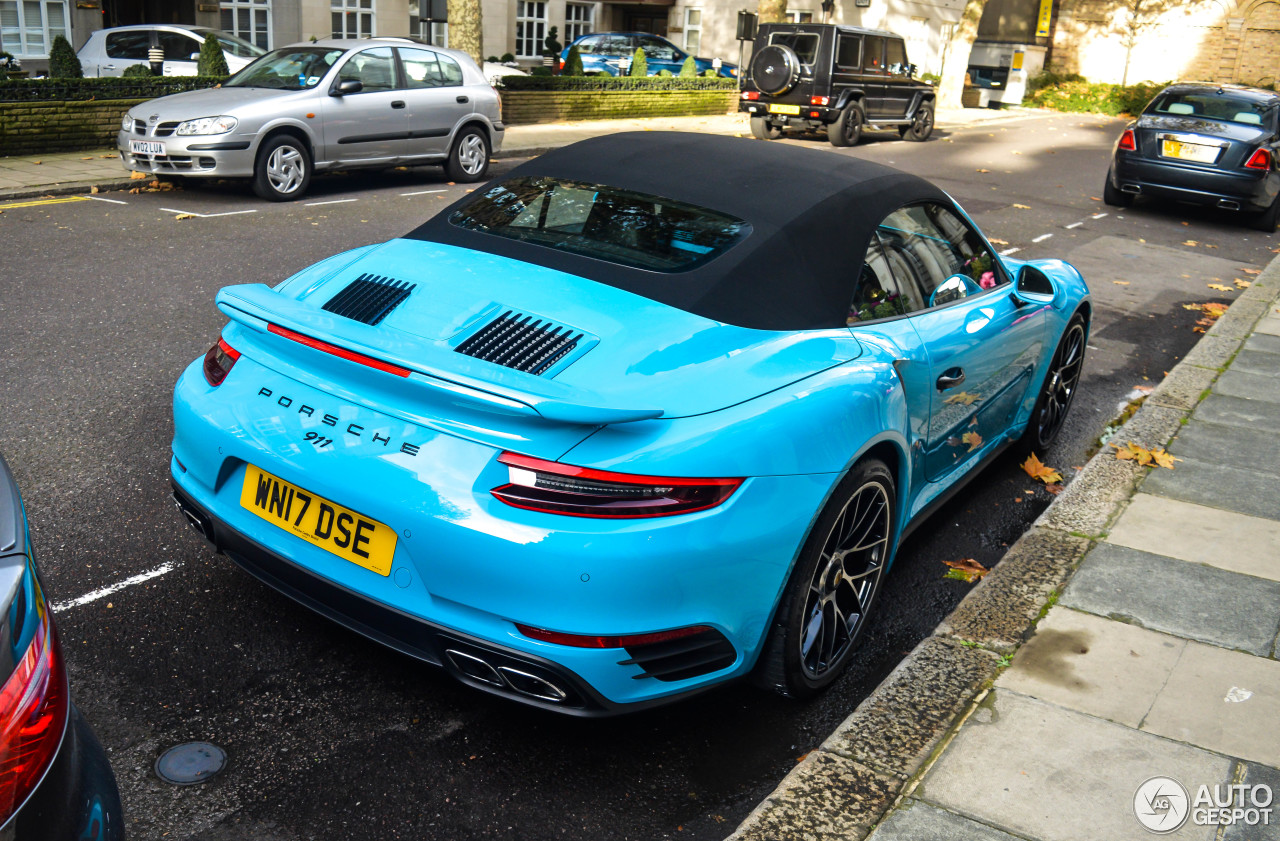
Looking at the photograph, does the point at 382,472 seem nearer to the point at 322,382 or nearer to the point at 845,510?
the point at 322,382

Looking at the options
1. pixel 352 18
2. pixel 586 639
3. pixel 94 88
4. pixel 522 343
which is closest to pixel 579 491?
pixel 586 639

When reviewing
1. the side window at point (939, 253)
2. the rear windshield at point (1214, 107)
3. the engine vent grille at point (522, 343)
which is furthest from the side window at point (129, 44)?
the engine vent grille at point (522, 343)

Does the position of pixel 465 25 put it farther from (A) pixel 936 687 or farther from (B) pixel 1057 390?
(A) pixel 936 687

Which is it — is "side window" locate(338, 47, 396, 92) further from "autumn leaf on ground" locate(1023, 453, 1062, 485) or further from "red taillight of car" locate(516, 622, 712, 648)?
"red taillight of car" locate(516, 622, 712, 648)

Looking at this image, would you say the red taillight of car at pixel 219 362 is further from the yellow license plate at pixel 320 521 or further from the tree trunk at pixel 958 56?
the tree trunk at pixel 958 56

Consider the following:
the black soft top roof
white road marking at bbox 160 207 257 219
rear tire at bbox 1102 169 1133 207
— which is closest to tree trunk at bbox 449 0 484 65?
white road marking at bbox 160 207 257 219

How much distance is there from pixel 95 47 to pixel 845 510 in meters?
20.2

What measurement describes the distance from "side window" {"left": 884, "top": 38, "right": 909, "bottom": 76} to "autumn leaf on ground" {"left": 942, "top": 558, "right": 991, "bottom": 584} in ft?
64.7

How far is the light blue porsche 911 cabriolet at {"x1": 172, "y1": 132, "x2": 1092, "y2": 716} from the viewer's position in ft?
8.79

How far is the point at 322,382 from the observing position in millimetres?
2973

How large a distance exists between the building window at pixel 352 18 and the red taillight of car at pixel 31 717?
94.1ft

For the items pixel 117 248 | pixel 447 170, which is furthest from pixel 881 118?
pixel 117 248

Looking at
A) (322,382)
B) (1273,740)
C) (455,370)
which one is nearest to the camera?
(455,370)

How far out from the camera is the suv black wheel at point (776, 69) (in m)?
20.9
